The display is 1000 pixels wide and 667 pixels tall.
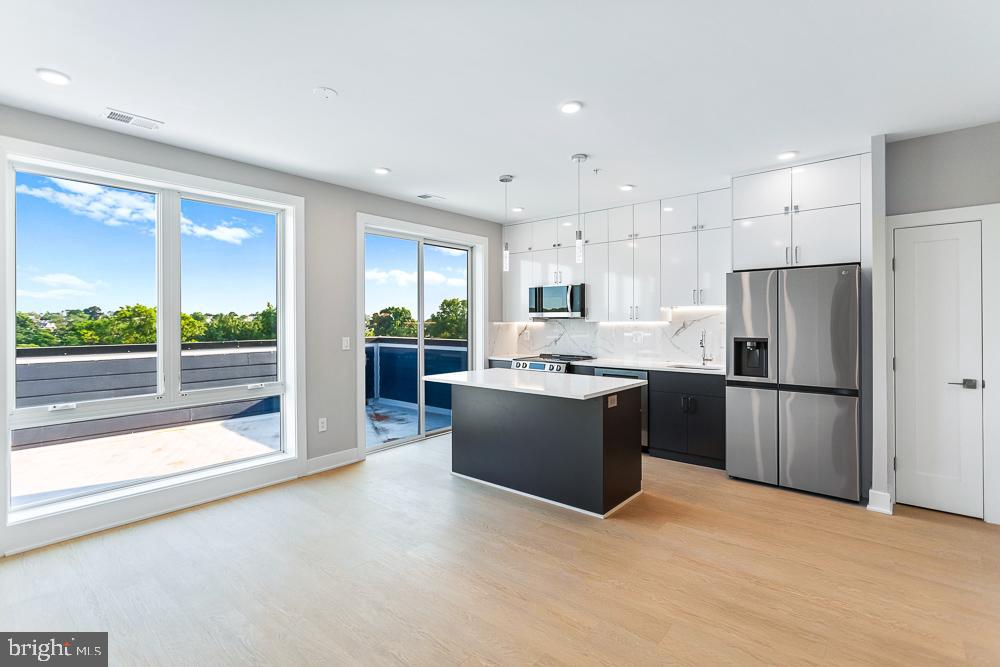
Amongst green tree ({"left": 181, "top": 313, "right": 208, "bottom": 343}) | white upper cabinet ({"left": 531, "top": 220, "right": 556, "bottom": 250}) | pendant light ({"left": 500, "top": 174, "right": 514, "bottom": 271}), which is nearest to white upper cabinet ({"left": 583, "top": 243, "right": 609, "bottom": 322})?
white upper cabinet ({"left": 531, "top": 220, "right": 556, "bottom": 250})

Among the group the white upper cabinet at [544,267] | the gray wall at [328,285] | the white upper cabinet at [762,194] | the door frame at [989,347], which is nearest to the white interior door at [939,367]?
the door frame at [989,347]

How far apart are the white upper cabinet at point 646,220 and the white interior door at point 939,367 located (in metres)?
2.13

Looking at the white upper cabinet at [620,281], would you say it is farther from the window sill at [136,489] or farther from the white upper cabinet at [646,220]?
the window sill at [136,489]

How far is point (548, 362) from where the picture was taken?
5660mm

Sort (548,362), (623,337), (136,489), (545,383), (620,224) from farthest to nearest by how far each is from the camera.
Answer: (623,337) → (548,362) → (620,224) → (545,383) → (136,489)

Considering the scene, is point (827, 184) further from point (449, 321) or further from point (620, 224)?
point (449, 321)

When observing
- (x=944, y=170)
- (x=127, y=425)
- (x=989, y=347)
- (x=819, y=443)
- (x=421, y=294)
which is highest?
(x=944, y=170)

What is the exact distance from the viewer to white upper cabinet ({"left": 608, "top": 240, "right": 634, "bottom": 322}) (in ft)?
18.0


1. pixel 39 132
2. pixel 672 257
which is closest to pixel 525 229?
pixel 672 257

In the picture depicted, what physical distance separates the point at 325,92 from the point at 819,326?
3.78 m

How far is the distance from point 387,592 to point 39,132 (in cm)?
347

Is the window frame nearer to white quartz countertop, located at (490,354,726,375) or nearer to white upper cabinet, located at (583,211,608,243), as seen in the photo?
white quartz countertop, located at (490,354,726,375)

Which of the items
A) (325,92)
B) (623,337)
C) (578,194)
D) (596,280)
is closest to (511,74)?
(325,92)

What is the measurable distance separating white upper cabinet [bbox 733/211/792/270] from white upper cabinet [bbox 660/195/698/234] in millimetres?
753
